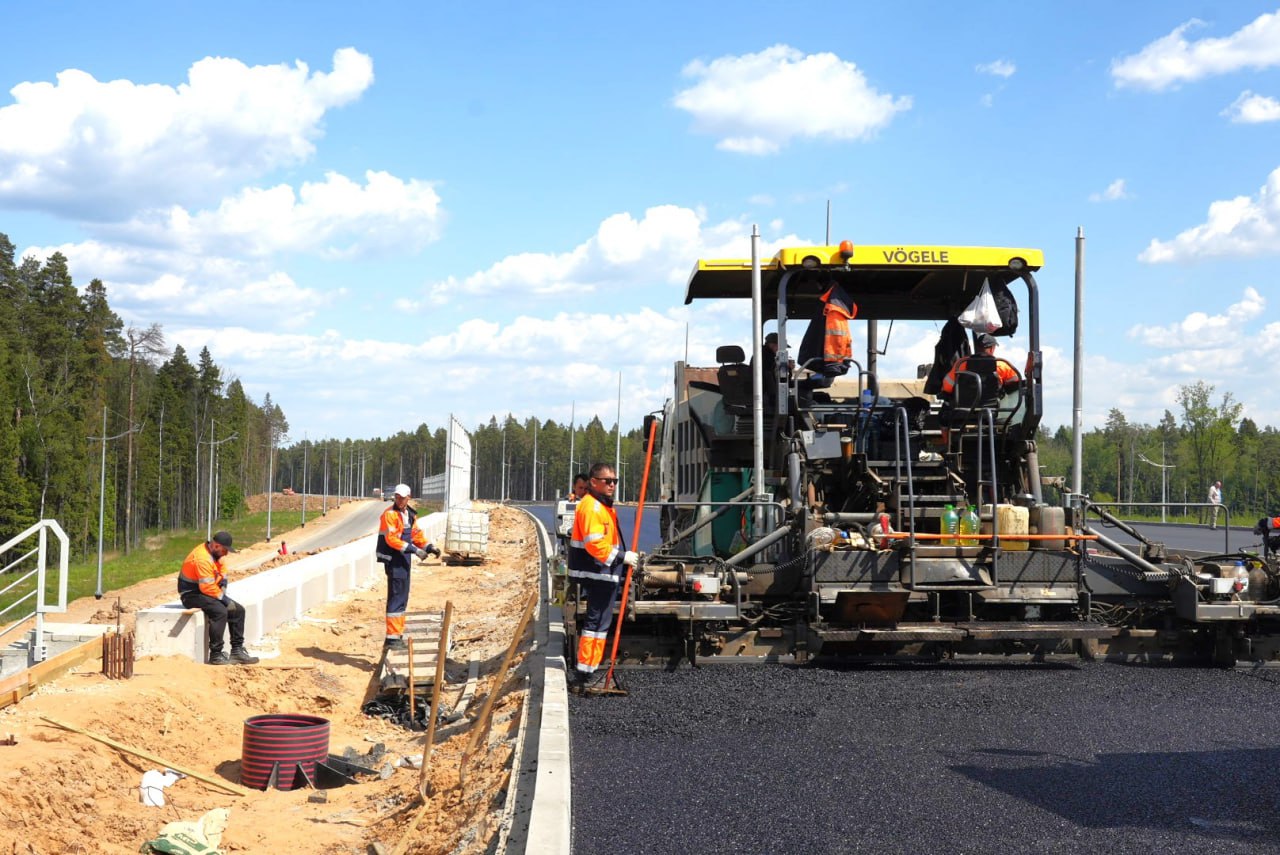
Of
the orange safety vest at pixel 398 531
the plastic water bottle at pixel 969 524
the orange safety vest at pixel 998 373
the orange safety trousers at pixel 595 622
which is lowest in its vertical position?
the orange safety trousers at pixel 595 622

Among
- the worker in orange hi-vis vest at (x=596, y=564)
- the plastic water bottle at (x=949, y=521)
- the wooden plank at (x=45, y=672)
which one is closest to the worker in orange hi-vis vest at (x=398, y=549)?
the wooden plank at (x=45, y=672)

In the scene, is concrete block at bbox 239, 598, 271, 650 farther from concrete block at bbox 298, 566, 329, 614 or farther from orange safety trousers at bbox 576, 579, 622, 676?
orange safety trousers at bbox 576, 579, 622, 676

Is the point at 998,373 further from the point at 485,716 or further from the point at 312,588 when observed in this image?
the point at 312,588

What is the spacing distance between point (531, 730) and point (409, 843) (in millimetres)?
977

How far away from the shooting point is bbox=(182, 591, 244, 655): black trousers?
10484 mm

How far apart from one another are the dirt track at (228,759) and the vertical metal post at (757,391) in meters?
2.24

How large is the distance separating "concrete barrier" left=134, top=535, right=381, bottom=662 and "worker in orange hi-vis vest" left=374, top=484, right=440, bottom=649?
64.0 inches

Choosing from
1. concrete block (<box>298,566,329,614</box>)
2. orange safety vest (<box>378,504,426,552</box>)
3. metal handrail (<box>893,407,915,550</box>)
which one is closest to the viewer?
metal handrail (<box>893,407,915,550</box>)

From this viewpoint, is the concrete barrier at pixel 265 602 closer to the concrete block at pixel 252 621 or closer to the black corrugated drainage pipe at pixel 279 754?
the concrete block at pixel 252 621

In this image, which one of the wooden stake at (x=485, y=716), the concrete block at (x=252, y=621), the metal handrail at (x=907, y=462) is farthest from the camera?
the concrete block at (x=252, y=621)

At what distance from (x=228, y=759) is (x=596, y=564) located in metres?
3.06

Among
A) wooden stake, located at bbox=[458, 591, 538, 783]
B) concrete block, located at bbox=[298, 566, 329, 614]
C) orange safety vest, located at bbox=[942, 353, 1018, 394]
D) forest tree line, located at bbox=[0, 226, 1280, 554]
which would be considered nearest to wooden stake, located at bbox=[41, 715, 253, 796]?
wooden stake, located at bbox=[458, 591, 538, 783]

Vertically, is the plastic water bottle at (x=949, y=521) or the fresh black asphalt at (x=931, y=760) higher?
the plastic water bottle at (x=949, y=521)

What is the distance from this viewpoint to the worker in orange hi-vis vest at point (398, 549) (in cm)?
1095
